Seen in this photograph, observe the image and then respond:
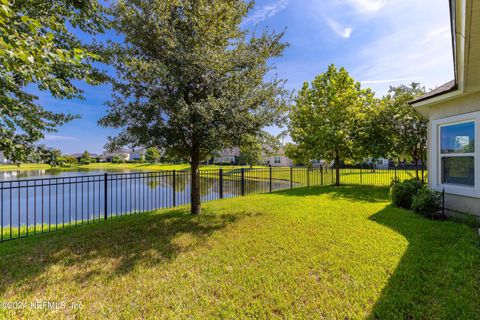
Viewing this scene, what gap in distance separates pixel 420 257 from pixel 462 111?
3.99 metres

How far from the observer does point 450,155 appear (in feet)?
17.9

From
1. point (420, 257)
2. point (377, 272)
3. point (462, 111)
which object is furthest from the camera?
point (462, 111)

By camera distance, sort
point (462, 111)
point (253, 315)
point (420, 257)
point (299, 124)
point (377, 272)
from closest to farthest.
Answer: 1. point (253, 315)
2. point (377, 272)
3. point (420, 257)
4. point (462, 111)
5. point (299, 124)

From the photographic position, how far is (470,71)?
12.0 feet

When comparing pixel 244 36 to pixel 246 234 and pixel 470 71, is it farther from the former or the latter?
pixel 246 234

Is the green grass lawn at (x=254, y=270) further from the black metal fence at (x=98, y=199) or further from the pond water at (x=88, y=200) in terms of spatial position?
the pond water at (x=88, y=200)

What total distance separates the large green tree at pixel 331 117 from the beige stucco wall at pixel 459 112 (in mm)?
5501

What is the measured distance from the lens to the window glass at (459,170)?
5.02 metres

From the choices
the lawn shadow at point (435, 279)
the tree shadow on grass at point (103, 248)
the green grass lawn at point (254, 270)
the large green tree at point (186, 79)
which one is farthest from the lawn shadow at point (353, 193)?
the large green tree at point (186, 79)

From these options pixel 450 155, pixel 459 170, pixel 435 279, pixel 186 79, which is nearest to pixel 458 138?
pixel 450 155

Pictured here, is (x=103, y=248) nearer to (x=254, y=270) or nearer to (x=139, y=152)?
(x=254, y=270)

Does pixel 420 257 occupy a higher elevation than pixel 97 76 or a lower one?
lower

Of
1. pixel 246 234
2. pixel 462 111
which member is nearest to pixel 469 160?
pixel 462 111

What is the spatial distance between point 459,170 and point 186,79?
23.0 feet
